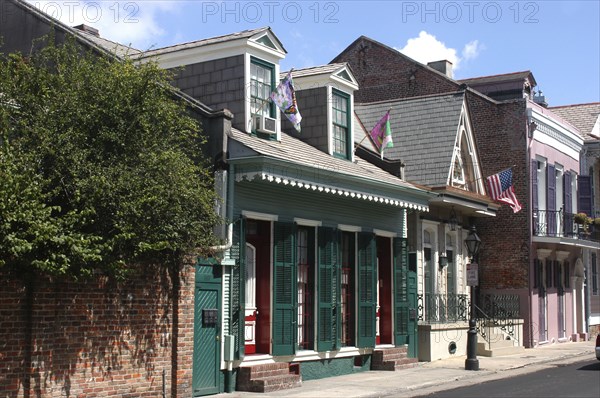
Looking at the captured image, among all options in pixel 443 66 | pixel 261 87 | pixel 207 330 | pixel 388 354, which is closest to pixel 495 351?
pixel 388 354

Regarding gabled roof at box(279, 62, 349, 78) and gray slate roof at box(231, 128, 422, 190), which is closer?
gray slate roof at box(231, 128, 422, 190)

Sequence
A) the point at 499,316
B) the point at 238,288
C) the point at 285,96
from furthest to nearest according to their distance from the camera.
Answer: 1. the point at 499,316
2. the point at 285,96
3. the point at 238,288

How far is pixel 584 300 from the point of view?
113 ft

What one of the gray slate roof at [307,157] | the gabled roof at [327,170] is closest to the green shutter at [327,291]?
the gabled roof at [327,170]

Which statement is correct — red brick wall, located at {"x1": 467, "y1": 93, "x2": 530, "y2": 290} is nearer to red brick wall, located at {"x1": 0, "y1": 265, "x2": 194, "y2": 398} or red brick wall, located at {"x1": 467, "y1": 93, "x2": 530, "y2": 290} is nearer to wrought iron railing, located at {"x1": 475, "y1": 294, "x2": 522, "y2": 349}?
wrought iron railing, located at {"x1": 475, "y1": 294, "x2": 522, "y2": 349}

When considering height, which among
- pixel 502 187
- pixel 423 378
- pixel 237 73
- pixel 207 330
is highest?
pixel 237 73

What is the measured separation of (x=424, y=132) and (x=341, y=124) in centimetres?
610

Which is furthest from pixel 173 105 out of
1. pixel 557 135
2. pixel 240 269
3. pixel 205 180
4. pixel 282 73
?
pixel 557 135

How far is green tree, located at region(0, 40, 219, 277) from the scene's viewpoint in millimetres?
11742

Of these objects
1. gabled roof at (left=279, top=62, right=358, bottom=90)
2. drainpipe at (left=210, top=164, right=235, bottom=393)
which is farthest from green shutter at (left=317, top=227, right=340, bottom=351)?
gabled roof at (left=279, top=62, right=358, bottom=90)

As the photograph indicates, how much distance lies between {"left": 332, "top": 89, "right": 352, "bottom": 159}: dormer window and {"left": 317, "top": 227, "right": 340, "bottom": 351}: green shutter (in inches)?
103

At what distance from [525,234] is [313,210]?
40.3 ft

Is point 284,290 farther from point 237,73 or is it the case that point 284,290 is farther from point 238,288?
point 237,73

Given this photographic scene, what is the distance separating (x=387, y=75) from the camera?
31312mm
